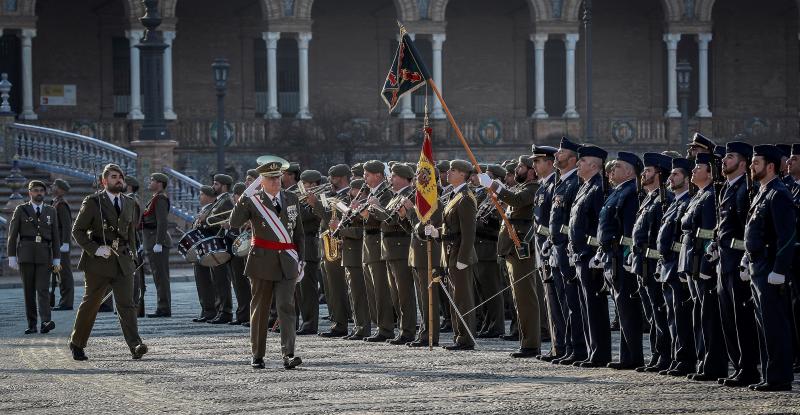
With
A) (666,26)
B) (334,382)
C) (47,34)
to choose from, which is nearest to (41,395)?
(334,382)

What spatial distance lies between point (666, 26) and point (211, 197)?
89.2ft

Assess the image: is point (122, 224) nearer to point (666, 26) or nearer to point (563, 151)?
point (563, 151)

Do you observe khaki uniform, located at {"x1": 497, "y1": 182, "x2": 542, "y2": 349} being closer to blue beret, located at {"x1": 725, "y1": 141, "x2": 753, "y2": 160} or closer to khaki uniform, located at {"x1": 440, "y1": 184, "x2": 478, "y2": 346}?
khaki uniform, located at {"x1": 440, "y1": 184, "x2": 478, "y2": 346}

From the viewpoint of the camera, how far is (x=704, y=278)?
1298 cm

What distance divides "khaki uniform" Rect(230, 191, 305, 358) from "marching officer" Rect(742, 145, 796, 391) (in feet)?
12.7

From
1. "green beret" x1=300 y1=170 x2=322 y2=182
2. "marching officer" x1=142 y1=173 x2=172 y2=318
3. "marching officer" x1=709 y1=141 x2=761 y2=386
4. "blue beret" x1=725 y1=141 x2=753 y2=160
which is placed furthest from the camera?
"marching officer" x1=142 y1=173 x2=172 y2=318

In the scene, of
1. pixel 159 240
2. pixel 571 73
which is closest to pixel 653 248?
pixel 159 240

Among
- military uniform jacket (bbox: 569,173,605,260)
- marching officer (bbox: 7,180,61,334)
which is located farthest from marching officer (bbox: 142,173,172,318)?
military uniform jacket (bbox: 569,173,605,260)

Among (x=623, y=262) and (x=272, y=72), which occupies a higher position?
(x=272, y=72)

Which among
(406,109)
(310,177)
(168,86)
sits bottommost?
(310,177)

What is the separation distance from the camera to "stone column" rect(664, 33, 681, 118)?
45.5m

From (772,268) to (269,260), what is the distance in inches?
167

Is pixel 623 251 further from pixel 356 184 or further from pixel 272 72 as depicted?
pixel 272 72

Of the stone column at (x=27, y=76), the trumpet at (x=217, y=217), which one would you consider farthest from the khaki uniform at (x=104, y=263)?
the stone column at (x=27, y=76)
